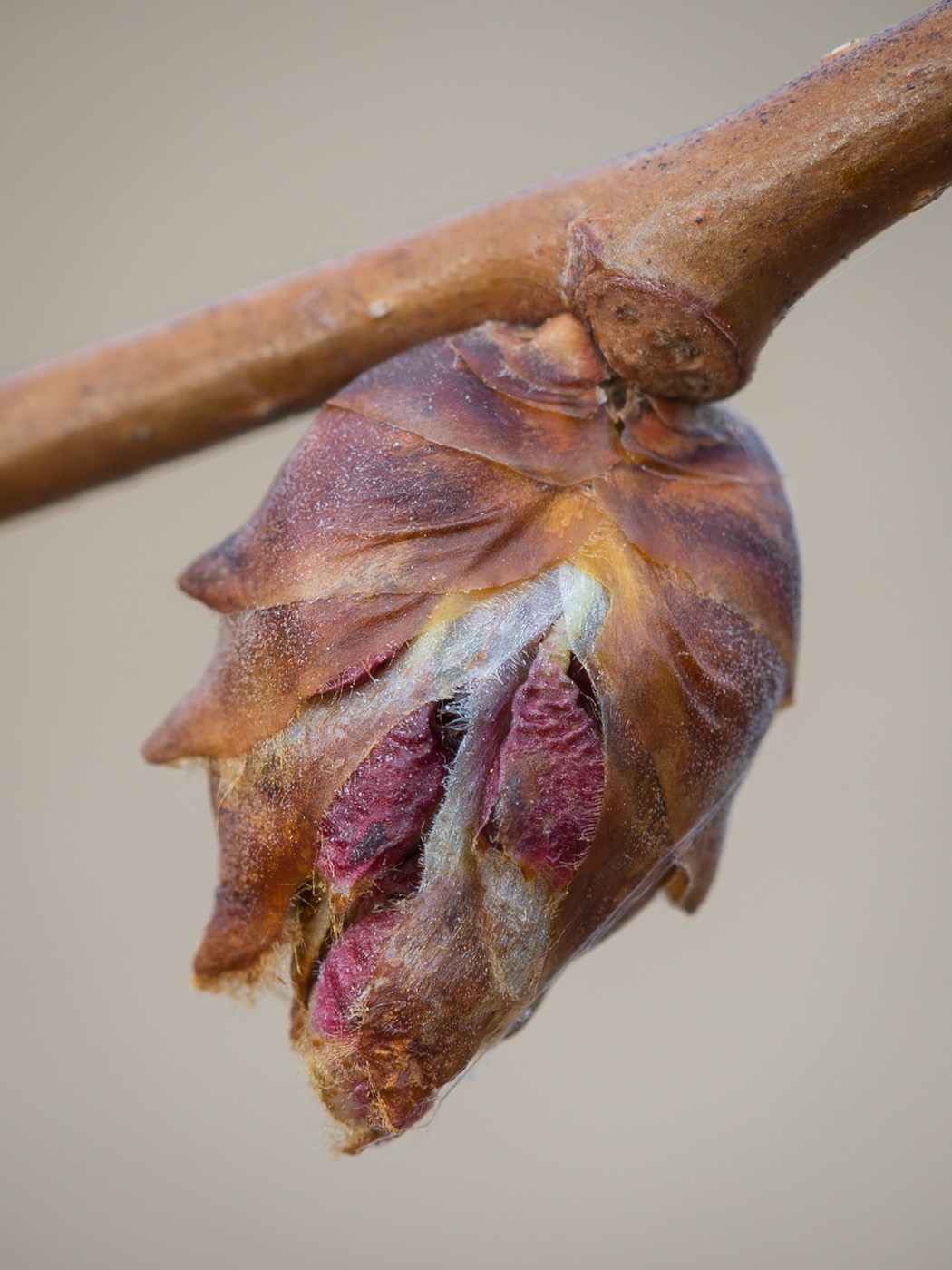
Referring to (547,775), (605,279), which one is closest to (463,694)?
(547,775)

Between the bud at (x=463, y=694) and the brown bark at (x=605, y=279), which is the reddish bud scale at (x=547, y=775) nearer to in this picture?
the bud at (x=463, y=694)

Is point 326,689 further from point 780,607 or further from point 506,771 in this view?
point 780,607

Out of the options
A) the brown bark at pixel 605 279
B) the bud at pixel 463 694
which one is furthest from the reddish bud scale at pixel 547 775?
the brown bark at pixel 605 279

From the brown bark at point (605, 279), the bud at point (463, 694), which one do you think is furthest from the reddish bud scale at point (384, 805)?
the brown bark at point (605, 279)

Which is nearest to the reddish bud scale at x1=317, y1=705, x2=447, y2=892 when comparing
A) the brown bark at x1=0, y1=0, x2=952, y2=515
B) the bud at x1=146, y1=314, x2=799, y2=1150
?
the bud at x1=146, y1=314, x2=799, y2=1150

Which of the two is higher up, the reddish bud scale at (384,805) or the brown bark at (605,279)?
the brown bark at (605,279)
